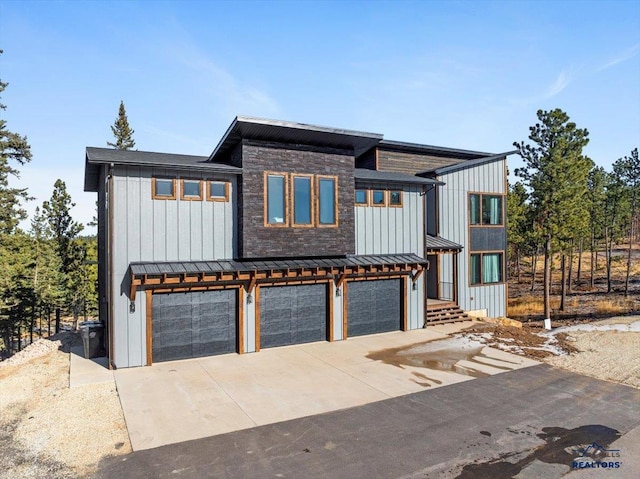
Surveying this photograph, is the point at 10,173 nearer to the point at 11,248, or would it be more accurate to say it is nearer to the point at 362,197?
the point at 11,248

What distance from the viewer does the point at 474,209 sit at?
2023 centimetres

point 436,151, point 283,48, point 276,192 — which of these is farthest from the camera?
point 436,151

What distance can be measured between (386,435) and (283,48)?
42.0ft

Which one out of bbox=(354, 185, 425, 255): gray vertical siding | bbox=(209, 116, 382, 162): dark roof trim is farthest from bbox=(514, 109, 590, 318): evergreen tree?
bbox=(209, 116, 382, 162): dark roof trim

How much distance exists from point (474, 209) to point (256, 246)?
41.0ft

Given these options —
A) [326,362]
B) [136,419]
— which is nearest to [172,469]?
[136,419]

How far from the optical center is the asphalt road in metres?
6.09

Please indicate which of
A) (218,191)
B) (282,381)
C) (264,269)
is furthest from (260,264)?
(282,381)

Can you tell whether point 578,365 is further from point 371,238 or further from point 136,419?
Answer: point 136,419

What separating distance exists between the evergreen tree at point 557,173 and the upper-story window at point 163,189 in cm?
1864

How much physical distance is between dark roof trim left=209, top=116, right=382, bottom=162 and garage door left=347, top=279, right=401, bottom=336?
527 cm

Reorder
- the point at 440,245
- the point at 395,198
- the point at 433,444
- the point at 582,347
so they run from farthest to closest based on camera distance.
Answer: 1. the point at 440,245
2. the point at 395,198
3. the point at 582,347
4. the point at 433,444

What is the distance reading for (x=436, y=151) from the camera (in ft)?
71.5

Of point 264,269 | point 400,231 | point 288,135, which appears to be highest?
point 288,135
